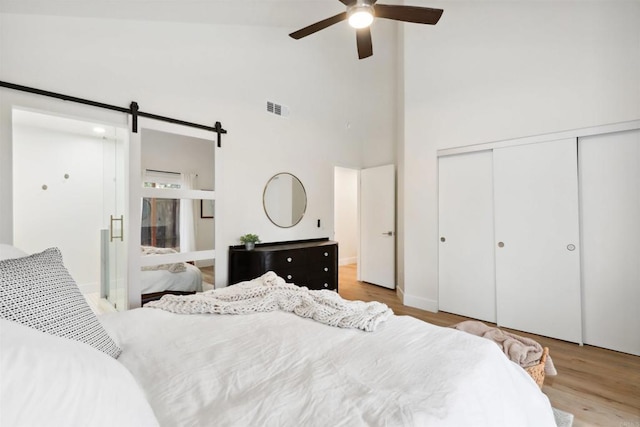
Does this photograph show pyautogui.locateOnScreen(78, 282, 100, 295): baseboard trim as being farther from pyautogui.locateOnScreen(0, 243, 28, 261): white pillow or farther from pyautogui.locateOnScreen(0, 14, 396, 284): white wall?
pyautogui.locateOnScreen(0, 243, 28, 261): white pillow

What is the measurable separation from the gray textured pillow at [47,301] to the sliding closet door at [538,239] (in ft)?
10.9

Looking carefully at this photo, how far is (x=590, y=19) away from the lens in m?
2.58

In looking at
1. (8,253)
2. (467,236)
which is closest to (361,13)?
(8,253)

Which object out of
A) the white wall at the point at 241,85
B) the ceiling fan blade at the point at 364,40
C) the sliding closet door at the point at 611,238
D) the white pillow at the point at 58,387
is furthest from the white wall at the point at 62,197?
the sliding closet door at the point at 611,238

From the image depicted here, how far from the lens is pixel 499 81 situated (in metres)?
3.04

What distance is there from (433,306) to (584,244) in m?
1.58

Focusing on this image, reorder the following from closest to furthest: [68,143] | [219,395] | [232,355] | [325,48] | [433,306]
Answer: [219,395] → [232,355] → [433,306] → [68,143] → [325,48]

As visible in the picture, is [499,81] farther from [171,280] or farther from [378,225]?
[171,280]

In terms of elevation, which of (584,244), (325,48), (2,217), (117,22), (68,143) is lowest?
(584,244)

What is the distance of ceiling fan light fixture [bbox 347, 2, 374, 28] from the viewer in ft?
6.49

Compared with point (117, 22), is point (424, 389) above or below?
below

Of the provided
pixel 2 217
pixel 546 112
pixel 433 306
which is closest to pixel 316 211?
pixel 433 306

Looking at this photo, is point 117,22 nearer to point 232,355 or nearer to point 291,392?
point 232,355

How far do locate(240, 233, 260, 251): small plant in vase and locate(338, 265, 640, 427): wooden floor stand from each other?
278 cm
